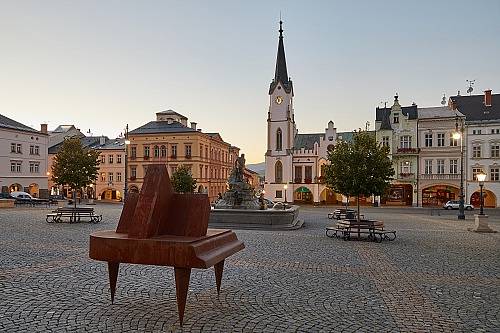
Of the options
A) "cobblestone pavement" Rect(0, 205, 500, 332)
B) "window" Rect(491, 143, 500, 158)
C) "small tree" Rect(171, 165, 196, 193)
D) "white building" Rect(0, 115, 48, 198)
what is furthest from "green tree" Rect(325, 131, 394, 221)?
"white building" Rect(0, 115, 48, 198)

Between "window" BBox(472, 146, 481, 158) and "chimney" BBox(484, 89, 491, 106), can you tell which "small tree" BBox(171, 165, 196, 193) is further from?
"chimney" BBox(484, 89, 491, 106)

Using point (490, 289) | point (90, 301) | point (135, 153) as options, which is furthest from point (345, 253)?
point (135, 153)

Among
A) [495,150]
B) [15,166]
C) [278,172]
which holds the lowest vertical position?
[278,172]

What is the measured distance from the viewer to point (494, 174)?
164 feet

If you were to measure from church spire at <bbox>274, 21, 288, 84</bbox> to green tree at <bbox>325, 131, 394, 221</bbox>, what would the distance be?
4426cm

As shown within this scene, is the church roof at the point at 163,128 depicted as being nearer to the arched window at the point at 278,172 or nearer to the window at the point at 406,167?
the arched window at the point at 278,172

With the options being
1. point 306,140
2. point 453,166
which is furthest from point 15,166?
point 453,166

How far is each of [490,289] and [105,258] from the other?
7662 millimetres

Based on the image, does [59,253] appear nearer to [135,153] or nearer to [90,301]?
[90,301]

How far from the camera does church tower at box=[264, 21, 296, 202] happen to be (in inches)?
2377

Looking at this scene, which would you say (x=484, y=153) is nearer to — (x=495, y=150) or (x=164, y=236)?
(x=495, y=150)

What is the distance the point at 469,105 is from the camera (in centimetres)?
5334

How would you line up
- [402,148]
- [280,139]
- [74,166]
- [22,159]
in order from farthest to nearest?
[280,139] < [22,159] < [402,148] < [74,166]

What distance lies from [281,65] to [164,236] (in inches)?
2345
